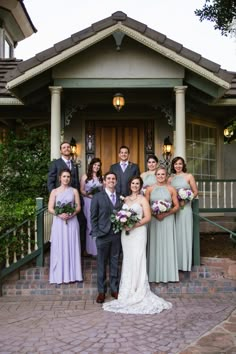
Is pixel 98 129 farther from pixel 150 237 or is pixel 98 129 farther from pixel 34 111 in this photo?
pixel 150 237

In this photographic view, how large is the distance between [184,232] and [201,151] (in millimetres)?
4844

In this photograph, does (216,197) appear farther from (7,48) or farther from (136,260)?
(7,48)

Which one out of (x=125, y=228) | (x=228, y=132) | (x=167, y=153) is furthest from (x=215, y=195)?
(x=125, y=228)

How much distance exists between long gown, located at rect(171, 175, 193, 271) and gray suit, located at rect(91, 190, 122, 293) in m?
1.16

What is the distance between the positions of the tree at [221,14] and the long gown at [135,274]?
282 inches

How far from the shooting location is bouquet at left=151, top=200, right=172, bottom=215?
20.8 feet

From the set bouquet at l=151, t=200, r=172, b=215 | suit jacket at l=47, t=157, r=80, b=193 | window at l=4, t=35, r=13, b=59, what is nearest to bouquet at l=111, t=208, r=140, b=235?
bouquet at l=151, t=200, r=172, b=215

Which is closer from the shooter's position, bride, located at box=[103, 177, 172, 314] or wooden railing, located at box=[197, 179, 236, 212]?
bride, located at box=[103, 177, 172, 314]

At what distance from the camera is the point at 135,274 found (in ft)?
20.0

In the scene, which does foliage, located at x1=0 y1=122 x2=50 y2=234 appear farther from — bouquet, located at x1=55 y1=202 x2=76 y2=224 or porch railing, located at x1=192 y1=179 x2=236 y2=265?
porch railing, located at x1=192 y1=179 x2=236 y2=265

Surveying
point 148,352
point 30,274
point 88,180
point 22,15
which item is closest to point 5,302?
point 30,274

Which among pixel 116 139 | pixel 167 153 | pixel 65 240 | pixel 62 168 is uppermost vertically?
pixel 116 139

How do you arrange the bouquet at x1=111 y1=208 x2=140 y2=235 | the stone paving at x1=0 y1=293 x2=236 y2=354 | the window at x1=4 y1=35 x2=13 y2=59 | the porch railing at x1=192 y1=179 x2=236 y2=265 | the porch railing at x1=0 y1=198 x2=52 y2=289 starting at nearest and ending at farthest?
the stone paving at x1=0 y1=293 x2=236 y2=354
the bouquet at x1=111 y1=208 x2=140 y2=235
the porch railing at x1=0 y1=198 x2=52 y2=289
the porch railing at x1=192 y1=179 x2=236 y2=265
the window at x1=4 y1=35 x2=13 y2=59

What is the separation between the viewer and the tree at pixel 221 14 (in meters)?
10.8
